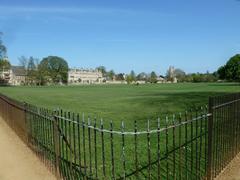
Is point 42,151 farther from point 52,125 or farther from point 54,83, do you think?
point 54,83

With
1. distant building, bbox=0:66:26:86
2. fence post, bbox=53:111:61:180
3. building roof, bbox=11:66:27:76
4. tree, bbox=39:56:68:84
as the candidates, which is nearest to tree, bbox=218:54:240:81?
tree, bbox=39:56:68:84

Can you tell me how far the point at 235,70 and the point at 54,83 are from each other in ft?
262

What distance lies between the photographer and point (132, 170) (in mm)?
8266

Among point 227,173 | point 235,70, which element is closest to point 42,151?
point 227,173

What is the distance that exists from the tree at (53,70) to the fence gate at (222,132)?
6167 inches

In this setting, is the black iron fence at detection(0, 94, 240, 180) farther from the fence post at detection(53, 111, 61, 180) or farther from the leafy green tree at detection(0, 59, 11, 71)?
the leafy green tree at detection(0, 59, 11, 71)

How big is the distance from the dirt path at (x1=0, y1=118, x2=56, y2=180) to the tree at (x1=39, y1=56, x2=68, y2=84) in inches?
6033

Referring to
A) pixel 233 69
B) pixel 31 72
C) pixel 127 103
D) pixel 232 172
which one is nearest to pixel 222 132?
pixel 232 172

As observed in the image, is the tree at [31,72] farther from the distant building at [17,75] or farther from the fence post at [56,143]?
the fence post at [56,143]

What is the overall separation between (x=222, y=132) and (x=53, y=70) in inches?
6782

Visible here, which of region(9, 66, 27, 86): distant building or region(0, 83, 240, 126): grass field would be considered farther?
region(9, 66, 27, 86): distant building

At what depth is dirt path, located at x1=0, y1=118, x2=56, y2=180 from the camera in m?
8.30

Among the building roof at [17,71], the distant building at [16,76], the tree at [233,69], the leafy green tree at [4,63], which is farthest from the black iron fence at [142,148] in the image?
Answer: the building roof at [17,71]

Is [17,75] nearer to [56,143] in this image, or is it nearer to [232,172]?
[56,143]
